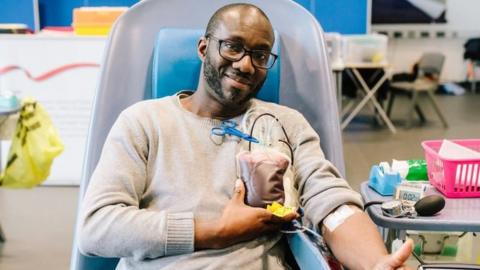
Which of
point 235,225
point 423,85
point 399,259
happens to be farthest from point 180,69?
point 423,85

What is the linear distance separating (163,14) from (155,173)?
2.64 feet

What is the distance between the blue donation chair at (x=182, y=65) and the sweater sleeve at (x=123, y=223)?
1.14 feet

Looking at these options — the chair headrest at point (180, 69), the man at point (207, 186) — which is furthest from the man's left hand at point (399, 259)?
the chair headrest at point (180, 69)

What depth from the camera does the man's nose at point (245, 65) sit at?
1.58 meters

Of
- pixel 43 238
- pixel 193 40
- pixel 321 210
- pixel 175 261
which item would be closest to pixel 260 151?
pixel 321 210

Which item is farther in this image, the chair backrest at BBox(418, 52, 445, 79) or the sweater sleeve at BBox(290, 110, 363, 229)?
the chair backrest at BBox(418, 52, 445, 79)

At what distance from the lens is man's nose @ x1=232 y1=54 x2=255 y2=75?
1.58 m

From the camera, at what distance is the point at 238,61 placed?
1.59 m

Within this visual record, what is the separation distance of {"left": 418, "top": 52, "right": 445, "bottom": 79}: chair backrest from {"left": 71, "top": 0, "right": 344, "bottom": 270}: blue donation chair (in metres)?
5.05

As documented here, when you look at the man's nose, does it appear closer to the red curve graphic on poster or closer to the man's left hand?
the man's left hand

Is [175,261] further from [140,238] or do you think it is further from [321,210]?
[321,210]

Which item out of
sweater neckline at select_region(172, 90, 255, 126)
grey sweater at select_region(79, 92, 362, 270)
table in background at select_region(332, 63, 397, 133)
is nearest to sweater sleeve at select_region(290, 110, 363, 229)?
grey sweater at select_region(79, 92, 362, 270)

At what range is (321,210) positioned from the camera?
4.98 ft

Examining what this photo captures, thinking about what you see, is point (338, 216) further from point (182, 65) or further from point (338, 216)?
point (182, 65)
